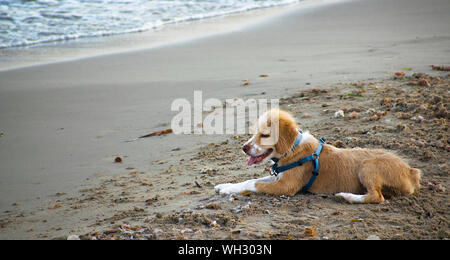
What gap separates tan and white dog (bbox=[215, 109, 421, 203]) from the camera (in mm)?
4293

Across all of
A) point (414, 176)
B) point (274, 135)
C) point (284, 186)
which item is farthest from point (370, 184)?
point (274, 135)

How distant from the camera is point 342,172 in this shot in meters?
4.41

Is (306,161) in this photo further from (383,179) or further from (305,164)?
(383,179)

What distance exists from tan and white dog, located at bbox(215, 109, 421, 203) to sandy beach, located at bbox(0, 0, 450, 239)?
13 cm

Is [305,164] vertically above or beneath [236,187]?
above

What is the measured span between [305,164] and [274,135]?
0.44 m

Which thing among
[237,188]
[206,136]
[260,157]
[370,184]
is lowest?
[206,136]

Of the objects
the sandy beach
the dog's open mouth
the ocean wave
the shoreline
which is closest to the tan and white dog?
the dog's open mouth

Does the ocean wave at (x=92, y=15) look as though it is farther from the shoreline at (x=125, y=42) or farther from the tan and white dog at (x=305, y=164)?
the tan and white dog at (x=305, y=164)

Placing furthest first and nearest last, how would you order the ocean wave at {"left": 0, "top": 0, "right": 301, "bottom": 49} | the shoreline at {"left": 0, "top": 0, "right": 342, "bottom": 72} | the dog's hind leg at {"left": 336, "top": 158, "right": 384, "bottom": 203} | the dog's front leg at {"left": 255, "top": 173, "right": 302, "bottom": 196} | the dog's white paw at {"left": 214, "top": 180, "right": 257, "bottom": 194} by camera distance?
1. the ocean wave at {"left": 0, "top": 0, "right": 301, "bottom": 49}
2. the shoreline at {"left": 0, "top": 0, "right": 342, "bottom": 72}
3. the dog's white paw at {"left": 214, "top": 180, "right": 257, "bottom": 194}
4. the dog's front leg at {"left": 255, "top": 173, "right": 302, "bottom": 196}
5. the dog's hind leg at {"left": 336, "top": 158, "right": 384, "bottom": 203}

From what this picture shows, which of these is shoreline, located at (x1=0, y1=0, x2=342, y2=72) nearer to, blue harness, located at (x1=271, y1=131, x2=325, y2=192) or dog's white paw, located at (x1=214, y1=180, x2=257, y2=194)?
dog's white paw, located at (x1=214, y1=180, x2=257, y2=194)
